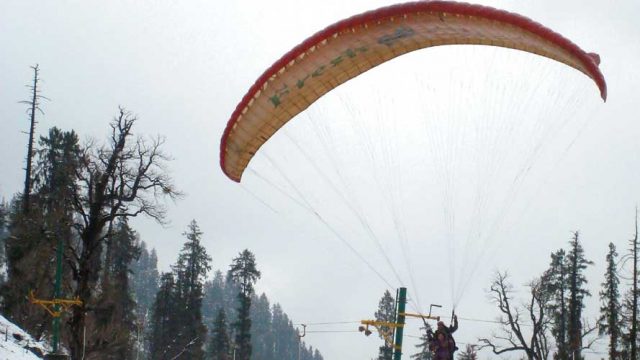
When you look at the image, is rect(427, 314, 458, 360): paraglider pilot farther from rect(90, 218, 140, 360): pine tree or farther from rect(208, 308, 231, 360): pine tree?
rect(208, 308, 231, 360): pine tree

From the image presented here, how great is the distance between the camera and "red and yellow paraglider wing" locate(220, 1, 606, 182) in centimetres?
1069

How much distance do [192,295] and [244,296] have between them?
12.9ft

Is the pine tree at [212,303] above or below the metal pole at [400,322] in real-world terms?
above

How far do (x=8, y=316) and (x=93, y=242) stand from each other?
38.1ft

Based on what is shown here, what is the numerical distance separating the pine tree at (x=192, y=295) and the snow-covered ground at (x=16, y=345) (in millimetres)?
22437

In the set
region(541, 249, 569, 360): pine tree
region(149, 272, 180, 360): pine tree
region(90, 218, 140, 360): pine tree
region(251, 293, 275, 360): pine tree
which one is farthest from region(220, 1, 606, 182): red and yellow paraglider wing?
region(251, 293, 275, 360): pine tree

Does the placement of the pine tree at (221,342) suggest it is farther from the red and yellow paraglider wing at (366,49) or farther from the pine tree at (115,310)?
the red and yellow paraglider wing at (366,49)

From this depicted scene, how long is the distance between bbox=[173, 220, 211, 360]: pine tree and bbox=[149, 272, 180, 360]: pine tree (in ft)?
1.67

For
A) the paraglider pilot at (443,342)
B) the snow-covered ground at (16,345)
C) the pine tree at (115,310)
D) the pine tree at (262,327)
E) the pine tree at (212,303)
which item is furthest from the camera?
the pine tree at (212,303)

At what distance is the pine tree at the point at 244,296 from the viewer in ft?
158

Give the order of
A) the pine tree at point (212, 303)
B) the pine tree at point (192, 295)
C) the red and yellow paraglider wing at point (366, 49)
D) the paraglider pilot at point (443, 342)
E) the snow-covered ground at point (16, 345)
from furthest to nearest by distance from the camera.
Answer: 1. the pine tree at point (212, 303)
2. the pine tree at point (192, 295)
3. the snow-covered ground at point (16, 345)
4. the paraglider pilot at point (443, 342)
5. the red and yellow paraglider wing at point (366, 49)

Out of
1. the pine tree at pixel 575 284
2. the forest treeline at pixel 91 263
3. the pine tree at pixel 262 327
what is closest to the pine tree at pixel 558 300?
the pine tree at pixel 575 284

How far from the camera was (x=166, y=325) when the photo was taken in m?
50.7

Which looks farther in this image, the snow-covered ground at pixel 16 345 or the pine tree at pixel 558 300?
the pine tree at pixel 558 300
